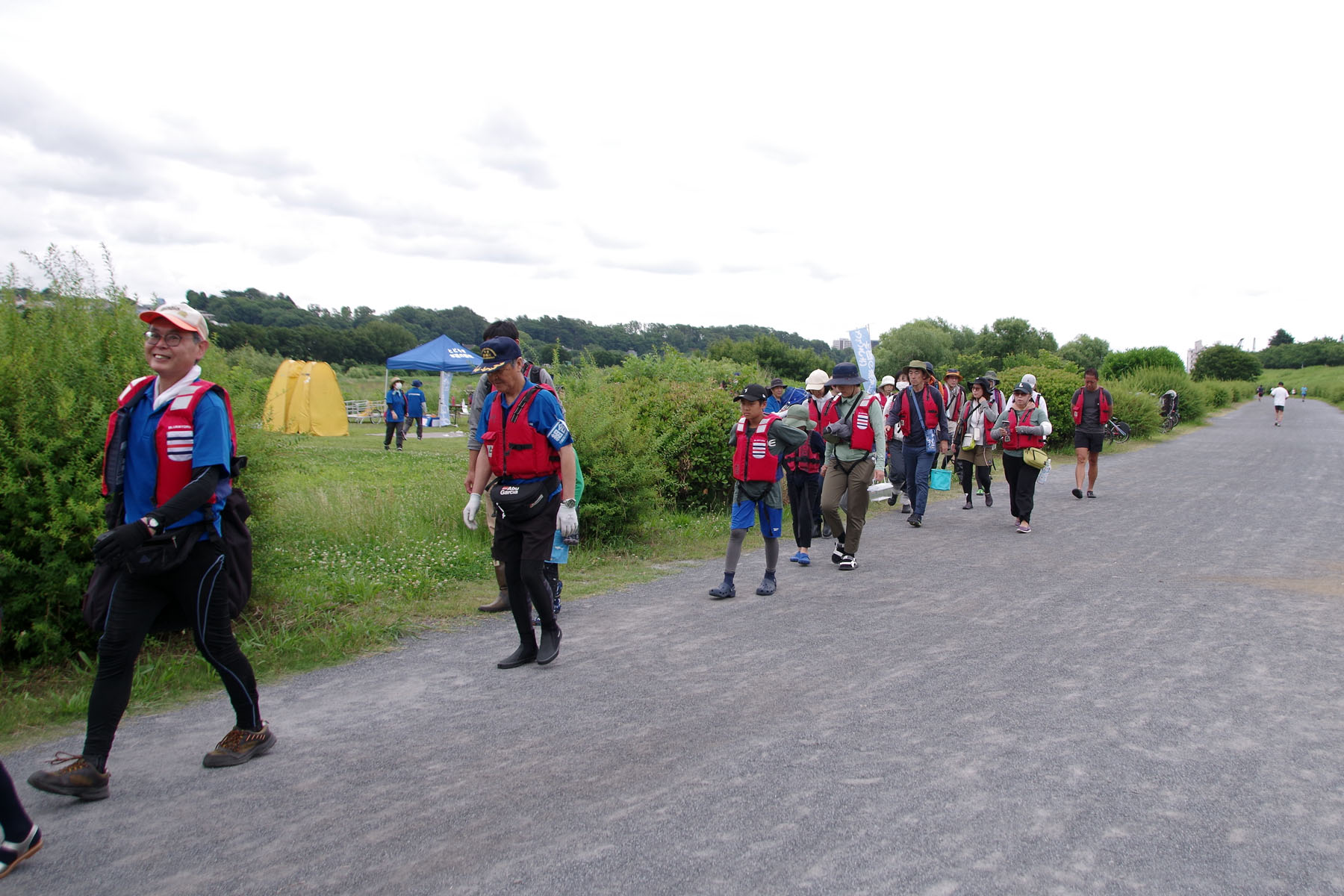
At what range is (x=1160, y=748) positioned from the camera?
4.08 meters

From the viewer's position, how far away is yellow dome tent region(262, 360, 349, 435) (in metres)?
23.6

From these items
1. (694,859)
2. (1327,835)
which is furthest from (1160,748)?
(694,859)

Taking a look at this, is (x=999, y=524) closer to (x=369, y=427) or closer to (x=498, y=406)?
(x=498, y=406)

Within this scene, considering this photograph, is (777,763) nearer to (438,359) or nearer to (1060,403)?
(1060,403)

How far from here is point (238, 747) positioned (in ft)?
12.8

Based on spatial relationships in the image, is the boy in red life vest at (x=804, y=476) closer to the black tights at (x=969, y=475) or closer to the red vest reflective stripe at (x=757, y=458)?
the red vest reflective stripe at (x=757, y=458)

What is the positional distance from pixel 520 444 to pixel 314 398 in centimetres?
2200

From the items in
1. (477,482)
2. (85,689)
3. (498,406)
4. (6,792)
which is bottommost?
(85,689)

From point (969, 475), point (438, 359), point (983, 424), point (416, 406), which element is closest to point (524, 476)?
point (983, 424)

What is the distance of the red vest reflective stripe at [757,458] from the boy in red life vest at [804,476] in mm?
882

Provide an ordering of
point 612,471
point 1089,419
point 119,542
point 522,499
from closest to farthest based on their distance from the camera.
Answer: point 119,542 < point 522,499 < point 612,471 < point 1089,419

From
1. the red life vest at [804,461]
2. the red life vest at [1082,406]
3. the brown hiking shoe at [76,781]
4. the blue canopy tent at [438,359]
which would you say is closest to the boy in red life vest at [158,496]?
the brown hiking shoe at [76,781]

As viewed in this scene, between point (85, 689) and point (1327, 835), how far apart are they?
19.3 ft

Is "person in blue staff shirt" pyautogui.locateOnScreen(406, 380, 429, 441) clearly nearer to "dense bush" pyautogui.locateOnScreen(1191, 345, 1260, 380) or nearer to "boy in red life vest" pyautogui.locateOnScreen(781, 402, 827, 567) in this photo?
"boy in red life vest" pyautogui.locateOnScreen(781, 402, 827, 567)
